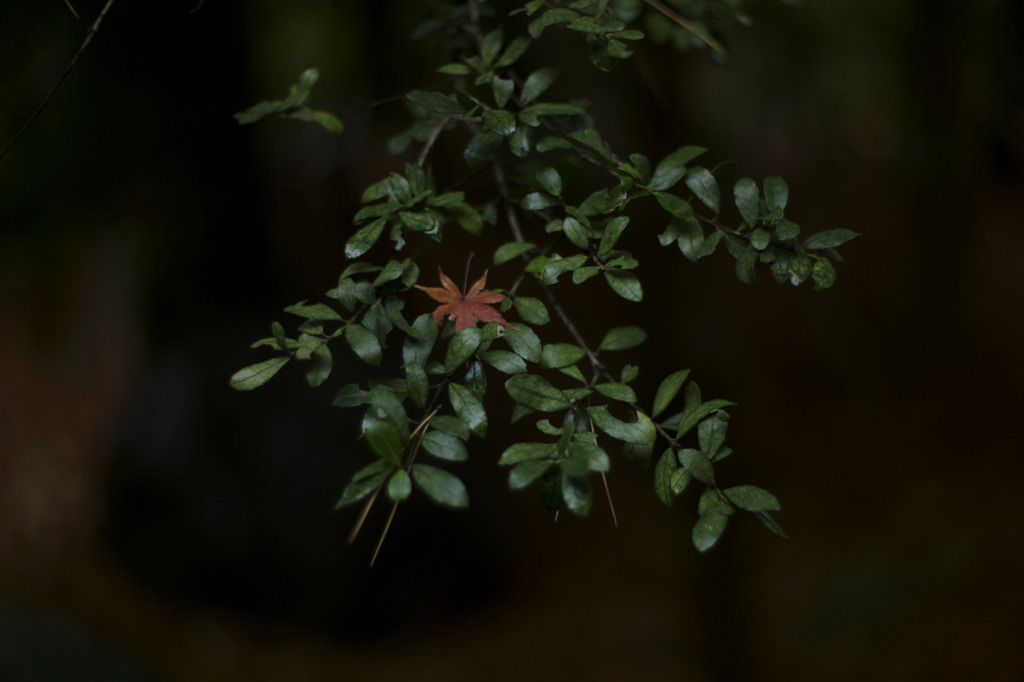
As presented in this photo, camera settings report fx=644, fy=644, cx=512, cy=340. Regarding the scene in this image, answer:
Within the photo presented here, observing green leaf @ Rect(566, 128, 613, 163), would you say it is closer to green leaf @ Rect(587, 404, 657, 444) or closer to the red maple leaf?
the red maple leaf

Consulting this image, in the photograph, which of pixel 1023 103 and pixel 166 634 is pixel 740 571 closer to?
pixel 166 634

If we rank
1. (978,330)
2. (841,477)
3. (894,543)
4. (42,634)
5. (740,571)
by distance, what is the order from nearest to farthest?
(42,634) → (740,571) → (894,543) → (841,477) → (978,330)

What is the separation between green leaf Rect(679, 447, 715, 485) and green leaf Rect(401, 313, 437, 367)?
0.89 ft

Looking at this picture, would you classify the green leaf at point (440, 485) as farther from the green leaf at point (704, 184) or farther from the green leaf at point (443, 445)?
the green leaf at point (704, 184)

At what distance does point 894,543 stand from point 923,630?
1.31 feet

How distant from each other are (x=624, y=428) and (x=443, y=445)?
0.17 metres

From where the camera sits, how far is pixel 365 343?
2.12 feet

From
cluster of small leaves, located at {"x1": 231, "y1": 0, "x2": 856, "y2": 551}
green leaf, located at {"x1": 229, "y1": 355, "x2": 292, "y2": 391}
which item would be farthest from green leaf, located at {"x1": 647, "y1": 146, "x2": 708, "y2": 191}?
green leaf, located at {"x1": 229, "y1": 355, "x2": 292, "y2": 391}

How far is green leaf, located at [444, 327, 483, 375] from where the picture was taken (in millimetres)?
611

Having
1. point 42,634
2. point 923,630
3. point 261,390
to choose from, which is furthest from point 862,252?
point 42,634

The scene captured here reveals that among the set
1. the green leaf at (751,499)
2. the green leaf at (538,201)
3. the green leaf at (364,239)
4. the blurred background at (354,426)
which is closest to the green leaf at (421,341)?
the green leaf at (364,239)

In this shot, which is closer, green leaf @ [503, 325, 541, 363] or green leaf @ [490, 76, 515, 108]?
green leaf @ [503, 325, 541, 363]

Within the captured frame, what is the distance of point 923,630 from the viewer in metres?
2.65

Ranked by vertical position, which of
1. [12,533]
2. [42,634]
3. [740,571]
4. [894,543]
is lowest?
[894,543]
